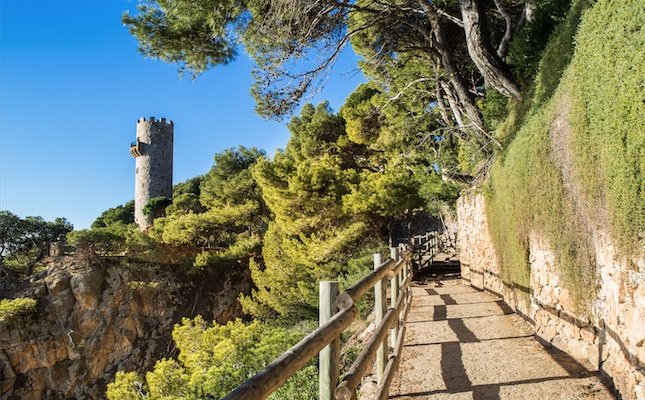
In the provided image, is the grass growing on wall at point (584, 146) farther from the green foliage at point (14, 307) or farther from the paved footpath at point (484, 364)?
the green foliage at point (14, 307)

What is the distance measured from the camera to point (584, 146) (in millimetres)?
3404

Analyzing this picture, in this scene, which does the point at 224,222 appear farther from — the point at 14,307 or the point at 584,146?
the point at 584,146

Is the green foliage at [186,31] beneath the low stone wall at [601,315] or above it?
above

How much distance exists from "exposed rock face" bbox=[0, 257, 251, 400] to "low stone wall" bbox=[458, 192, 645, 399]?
17.6m

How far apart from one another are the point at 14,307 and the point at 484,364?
1826 centimetres

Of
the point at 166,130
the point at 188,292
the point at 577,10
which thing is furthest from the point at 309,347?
the point at 166,130

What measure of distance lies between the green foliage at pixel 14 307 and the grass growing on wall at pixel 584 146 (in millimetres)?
18372

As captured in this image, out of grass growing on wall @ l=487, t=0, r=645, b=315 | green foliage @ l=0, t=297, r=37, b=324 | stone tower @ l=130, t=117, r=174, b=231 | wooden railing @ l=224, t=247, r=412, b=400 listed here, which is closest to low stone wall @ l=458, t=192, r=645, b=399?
grass growing on wall @ l=487, t=0, r=645, b=315

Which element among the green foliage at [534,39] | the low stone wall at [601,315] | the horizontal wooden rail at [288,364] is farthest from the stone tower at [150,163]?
the horizontal wooden rail at [288,364]

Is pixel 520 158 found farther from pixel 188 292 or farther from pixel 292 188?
pixel 188 292

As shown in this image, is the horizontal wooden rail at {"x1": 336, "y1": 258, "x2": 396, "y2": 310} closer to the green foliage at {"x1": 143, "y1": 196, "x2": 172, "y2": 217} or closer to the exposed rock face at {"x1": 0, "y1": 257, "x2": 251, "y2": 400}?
the exposed rock face at {"x1": 0, "y1": 257, "x2": 251, "y2": 400}

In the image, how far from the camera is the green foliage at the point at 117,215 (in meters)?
39.7

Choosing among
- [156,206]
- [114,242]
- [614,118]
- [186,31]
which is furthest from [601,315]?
[156,206]

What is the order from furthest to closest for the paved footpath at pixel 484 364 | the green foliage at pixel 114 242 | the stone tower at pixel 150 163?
1. the stone tower at pixel 150 163
2. the green foliage at pixel 114 242
3. the paved footpath at pixel 484 364
